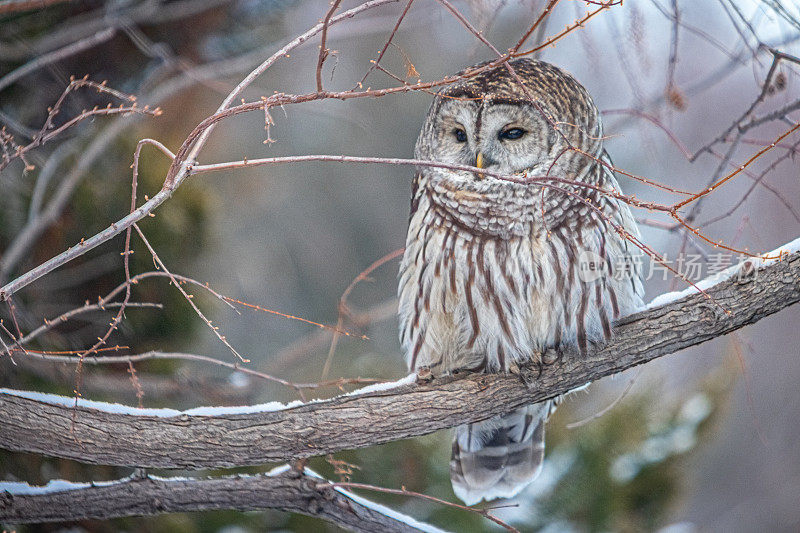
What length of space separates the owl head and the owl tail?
116 centimetres

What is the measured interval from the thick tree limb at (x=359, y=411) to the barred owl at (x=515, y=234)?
0.39 ft

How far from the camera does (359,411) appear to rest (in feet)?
7.49

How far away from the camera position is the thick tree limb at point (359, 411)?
2109 millimetres

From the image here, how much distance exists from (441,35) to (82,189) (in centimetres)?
577

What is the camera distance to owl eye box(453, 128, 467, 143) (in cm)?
262

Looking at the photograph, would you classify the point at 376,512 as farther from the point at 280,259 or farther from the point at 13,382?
the point at 280,259

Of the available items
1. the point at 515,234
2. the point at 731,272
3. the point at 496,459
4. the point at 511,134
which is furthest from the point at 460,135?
the point at 496,459

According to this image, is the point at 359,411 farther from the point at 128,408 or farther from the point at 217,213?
the point at 217,213

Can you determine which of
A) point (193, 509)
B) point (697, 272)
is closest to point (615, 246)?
point (697, 272)

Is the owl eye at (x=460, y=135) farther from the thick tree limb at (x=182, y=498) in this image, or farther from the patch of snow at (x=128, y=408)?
the thick tree limb at (x=182, y=498)

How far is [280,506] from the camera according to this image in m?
2.28

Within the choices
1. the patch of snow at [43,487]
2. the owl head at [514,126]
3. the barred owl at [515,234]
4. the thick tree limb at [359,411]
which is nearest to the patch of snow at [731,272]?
the thick tree limb at [359,411]

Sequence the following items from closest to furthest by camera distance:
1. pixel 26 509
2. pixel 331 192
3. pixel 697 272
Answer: pixel 26 509 → pixel 697 272 → pixel 331 192

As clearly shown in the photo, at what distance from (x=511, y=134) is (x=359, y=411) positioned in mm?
1129
